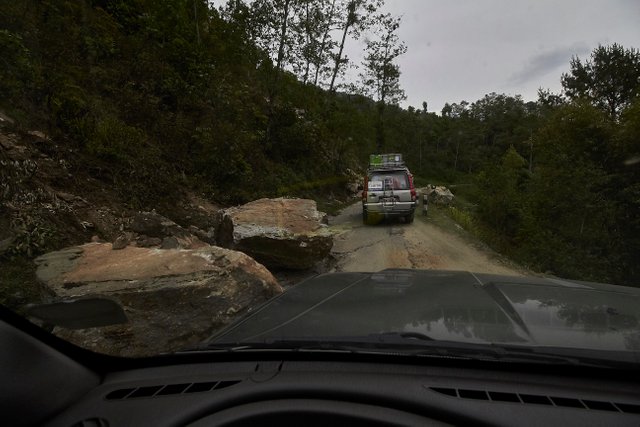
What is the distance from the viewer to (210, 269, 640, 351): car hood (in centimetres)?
194

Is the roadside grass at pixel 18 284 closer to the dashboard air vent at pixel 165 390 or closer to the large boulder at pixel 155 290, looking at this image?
the large boulder at pixel 155 290

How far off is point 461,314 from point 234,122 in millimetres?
15583

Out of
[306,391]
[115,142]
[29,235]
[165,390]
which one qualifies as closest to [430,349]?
[306,391]

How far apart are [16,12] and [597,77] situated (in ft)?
122

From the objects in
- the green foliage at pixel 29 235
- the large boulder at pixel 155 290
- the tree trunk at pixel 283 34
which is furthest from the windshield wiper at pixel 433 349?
the tree trunk at pixel 283 34

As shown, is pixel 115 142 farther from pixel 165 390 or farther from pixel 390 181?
pixel 165 390

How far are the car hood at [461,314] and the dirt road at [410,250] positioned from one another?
21.6 feet

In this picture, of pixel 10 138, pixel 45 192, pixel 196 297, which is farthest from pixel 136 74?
pixel 196 297

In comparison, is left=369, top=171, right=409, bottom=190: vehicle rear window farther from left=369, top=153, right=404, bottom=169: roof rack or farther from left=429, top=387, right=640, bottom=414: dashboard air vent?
left=429, top=387, right=640, bottom=414: dashboard air vent

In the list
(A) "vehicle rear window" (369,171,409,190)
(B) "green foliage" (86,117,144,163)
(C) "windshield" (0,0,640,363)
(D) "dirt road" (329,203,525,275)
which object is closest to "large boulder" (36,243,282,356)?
(C) "windshield" (0,0,640,363)

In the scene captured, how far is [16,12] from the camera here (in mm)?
10633

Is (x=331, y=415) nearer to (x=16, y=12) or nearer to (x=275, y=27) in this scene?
(x=16, y=12)

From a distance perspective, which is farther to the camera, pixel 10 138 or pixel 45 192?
pixel 10 138

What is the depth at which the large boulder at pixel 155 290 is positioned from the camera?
192 inches
